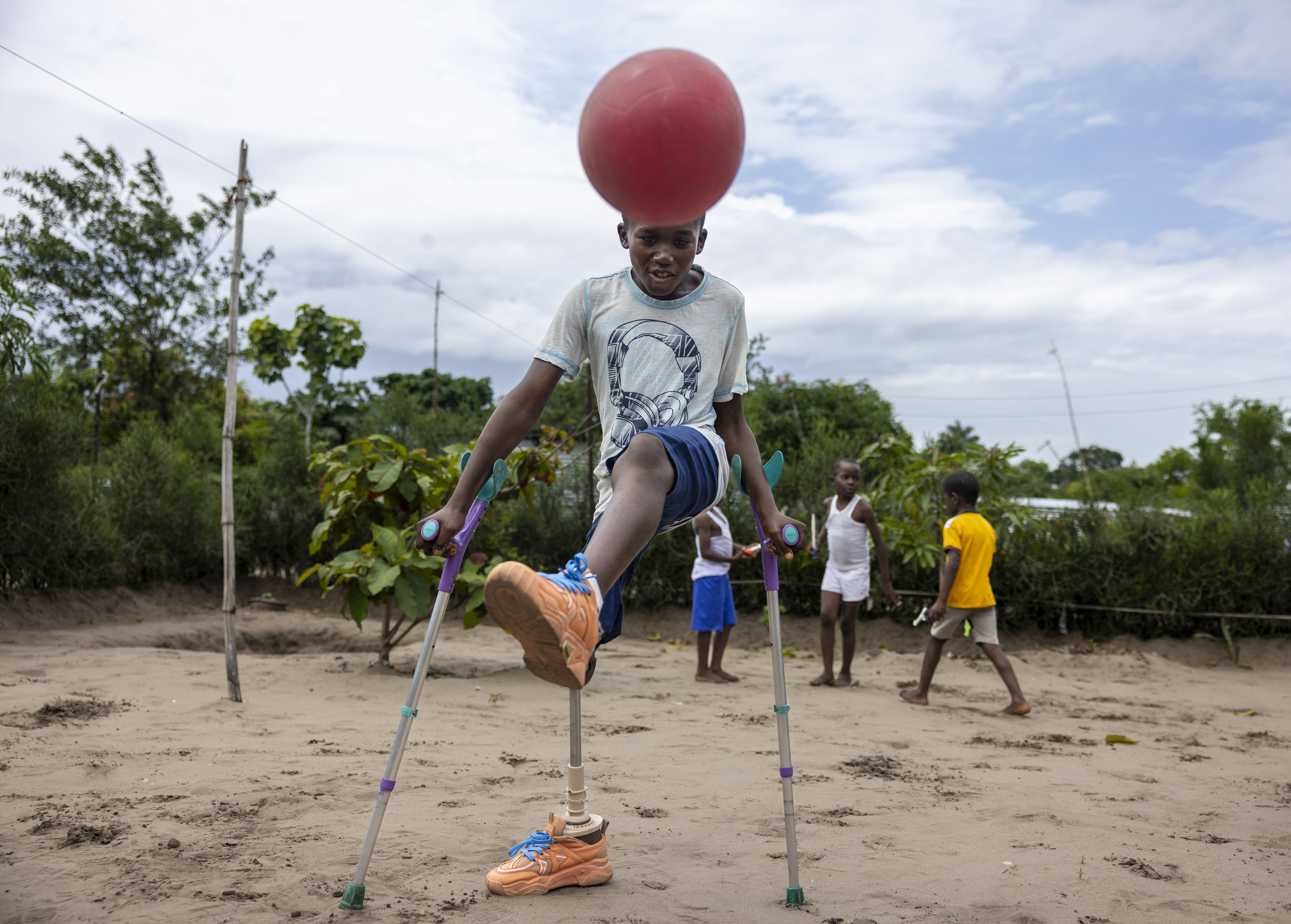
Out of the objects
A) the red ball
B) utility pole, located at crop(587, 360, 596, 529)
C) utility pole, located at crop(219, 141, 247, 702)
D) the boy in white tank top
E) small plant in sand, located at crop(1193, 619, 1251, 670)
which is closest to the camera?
the red ball

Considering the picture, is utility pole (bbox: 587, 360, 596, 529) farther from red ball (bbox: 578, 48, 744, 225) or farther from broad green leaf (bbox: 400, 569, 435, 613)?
red ball (bbox: 578, 48, 744, 225)

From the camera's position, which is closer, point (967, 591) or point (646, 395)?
point (646, 395)

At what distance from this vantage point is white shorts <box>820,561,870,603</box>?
6.96 metres

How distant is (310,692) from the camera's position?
5.70 meters

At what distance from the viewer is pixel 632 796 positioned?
11.8 ft

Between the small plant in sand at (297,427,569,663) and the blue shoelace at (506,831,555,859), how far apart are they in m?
3.39

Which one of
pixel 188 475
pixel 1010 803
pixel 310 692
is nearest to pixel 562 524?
pixel 188 475

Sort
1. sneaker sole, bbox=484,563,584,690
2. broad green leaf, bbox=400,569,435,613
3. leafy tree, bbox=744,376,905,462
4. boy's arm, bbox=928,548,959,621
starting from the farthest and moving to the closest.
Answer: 1. leafy tree, bbox=744,376,905,462
2. boy's arm, bbox=928,548,959,621
3. broad green leaf, bbox=400,569,435,613
4. sneaker sole, bbox=484,563,584,690

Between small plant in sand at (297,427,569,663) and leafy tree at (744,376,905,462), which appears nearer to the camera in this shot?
small plant in sand at (297,427,569,663)

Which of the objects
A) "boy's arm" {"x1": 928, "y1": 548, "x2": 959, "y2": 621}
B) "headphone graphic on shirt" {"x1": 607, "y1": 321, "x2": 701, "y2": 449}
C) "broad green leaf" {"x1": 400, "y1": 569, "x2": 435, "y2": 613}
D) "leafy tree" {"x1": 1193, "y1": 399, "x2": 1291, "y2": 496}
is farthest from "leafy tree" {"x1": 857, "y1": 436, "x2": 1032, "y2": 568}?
"leafy tree" {"x1": 1193, "y1": 399, "x2": 1291, "y2": 496}

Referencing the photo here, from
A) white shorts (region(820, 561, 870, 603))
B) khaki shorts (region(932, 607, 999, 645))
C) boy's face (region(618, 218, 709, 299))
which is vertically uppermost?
boy's face (region(618, 218, 709, 299))

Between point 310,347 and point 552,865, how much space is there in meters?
13.7

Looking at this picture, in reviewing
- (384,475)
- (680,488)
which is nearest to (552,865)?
(680,488)

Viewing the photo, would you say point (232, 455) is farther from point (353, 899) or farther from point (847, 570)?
point (847, 570)
